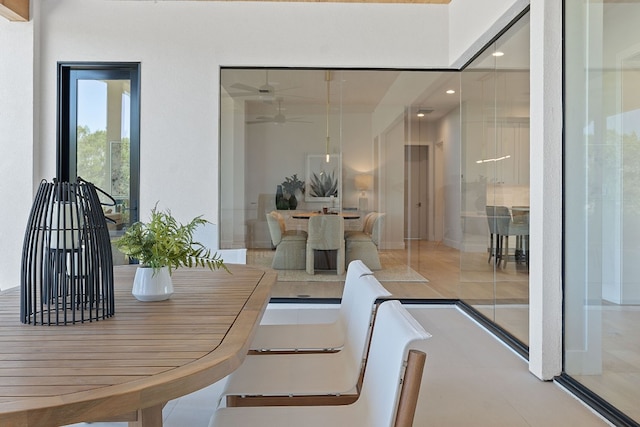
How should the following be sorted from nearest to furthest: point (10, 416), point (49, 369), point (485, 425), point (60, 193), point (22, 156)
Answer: point (10, 416), point (49, 369), point (60, 193), point (485, 425), point (22, 156)

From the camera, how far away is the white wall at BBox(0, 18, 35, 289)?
4.89 metres

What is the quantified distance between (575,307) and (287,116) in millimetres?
3282

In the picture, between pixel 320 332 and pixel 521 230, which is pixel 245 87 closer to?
pixel 521 230

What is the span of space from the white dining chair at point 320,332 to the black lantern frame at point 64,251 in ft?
2.88

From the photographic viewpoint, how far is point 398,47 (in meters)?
5.13

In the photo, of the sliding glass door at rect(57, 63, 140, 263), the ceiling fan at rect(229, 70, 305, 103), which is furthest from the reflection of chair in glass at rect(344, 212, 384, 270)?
the sliding glass door at rect(57, 63, 140, 263)

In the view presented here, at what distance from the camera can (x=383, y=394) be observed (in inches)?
49.6

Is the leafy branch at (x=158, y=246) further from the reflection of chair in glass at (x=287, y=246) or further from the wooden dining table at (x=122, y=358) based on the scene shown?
the reflection of chair in glass at (x=287, y=246)

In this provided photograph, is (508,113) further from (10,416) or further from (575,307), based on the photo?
(10,416)

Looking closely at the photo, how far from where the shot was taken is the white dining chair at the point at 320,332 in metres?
2.13

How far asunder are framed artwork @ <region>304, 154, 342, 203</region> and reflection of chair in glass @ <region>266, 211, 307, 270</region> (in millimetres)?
391

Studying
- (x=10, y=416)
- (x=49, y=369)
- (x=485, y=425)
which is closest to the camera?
(x=10, y=416)

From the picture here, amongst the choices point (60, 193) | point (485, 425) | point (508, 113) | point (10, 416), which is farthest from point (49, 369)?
→ point (508, 113)

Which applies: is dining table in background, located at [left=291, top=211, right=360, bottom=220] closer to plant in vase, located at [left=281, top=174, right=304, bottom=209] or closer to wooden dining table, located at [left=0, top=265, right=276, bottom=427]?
plant in vase, located at [left=281, top=174, right=304, bottom=209]
